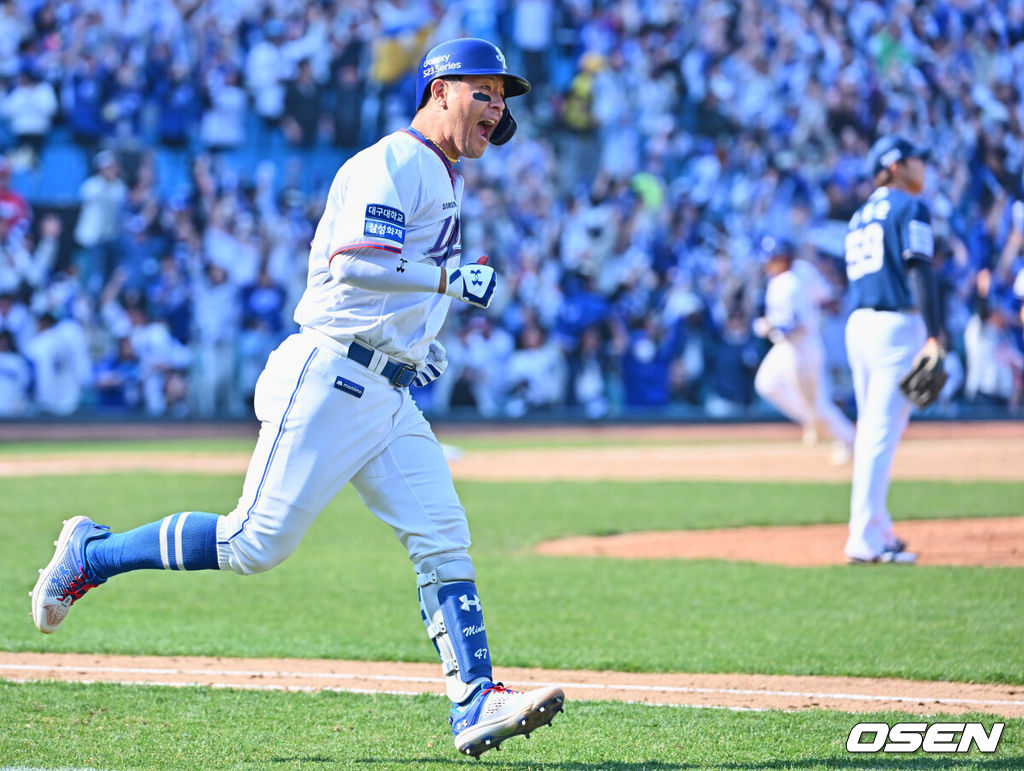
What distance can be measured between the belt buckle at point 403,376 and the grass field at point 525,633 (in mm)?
1144

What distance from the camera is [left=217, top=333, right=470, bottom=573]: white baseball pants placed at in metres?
3.92

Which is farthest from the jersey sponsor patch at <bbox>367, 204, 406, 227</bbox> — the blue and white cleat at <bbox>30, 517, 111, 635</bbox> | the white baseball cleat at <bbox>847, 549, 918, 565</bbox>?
the white baseball cleat at <bbox>847, 549, 918, 565</bbox>

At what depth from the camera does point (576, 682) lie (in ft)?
17.2

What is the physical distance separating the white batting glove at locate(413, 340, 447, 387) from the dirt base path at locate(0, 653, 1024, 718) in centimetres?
144

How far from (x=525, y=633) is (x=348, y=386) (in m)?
2.71

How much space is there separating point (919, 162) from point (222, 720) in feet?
18.1

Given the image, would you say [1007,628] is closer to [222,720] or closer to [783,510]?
[222,720]

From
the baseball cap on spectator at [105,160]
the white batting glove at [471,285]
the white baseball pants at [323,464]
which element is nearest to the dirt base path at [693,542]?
the white baseball pants at [323,464]

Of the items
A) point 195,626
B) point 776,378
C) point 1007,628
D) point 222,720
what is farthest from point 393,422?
point 776,378

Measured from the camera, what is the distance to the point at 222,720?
4.43 meters

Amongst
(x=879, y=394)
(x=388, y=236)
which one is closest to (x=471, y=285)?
(x=388, y=236)

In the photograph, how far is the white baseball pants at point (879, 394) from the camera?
763 cm

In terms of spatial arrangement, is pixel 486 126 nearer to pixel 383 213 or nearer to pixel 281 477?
pixel 383 213

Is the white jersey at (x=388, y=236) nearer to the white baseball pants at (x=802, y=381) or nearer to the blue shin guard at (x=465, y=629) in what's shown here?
the blue shin guard at (x=465, y=629)
